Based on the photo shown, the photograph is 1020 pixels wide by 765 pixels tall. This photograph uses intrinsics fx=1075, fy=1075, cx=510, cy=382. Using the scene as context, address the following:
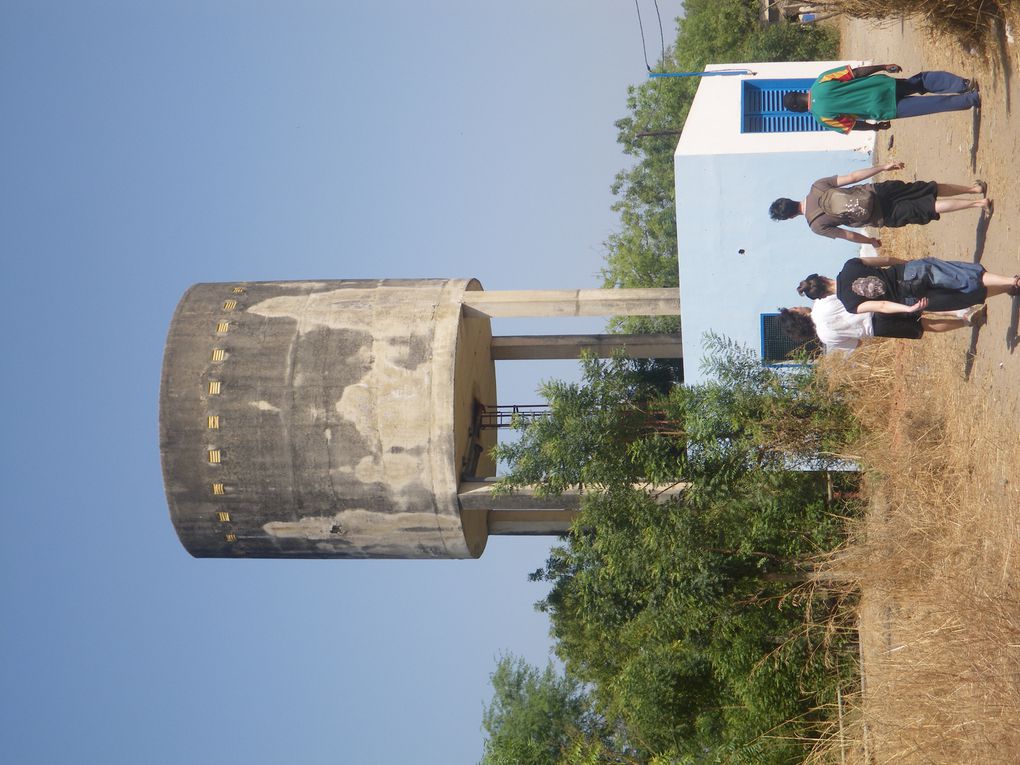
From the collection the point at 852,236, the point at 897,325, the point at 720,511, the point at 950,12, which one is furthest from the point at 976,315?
the point at 720,511

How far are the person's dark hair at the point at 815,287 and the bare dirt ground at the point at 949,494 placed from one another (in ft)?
4.78

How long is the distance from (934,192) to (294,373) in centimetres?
837

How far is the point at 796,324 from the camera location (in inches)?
482

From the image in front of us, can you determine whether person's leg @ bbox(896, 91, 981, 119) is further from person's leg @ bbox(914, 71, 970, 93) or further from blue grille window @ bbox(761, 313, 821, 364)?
blue grille window @ bbox(761, 313, 821, 364)

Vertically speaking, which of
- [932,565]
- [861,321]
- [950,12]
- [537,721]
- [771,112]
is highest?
[950,12]

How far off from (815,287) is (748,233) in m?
5.66

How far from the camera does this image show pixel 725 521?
1421cm

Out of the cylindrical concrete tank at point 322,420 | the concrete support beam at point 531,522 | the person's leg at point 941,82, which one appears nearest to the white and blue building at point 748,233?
the concrete support beam at point 531,522

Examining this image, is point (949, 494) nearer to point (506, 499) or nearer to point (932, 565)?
point (932, 565)

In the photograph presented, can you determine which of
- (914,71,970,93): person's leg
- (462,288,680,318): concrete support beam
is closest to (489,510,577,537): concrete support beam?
(462,288,680,318): concrete support beam

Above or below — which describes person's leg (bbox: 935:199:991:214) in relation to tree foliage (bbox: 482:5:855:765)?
above

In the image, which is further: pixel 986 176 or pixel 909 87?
pixel 986 176

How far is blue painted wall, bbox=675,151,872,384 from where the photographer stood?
51.3 ft

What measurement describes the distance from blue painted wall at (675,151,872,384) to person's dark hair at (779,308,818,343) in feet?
5.67
